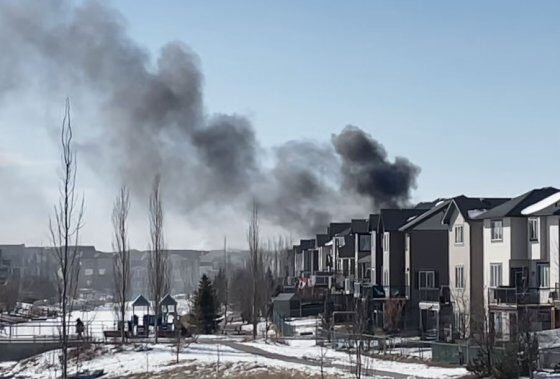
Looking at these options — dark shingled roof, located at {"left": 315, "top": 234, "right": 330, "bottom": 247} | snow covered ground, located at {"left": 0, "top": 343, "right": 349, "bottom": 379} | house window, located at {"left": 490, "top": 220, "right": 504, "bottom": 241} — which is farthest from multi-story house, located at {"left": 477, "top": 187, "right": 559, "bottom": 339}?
dark shingled roof, located at {"left": 315, "top": 234, "right": 330, "bottom": 247}

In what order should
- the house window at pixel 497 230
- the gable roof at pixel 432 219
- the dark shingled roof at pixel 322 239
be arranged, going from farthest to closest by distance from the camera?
the dark shingled roof at pixel 322 239, the gable roof at pixel 432 219, the house window at pixel 497 230

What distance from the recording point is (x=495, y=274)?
59.2m

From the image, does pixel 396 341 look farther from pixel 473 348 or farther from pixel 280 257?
pixel 280 257

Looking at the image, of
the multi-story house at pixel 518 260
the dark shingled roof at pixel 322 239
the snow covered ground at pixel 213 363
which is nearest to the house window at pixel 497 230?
the multi-story house at pixel 518 260

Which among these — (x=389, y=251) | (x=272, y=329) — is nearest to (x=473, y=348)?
(x=389, y=251)

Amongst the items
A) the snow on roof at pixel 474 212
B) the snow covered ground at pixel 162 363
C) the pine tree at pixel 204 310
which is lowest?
the snow covered ground at pixel 162 363

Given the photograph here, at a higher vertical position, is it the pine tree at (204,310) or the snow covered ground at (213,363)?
the pine tree at (204,310)

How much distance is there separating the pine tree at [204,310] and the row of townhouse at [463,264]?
10686mm

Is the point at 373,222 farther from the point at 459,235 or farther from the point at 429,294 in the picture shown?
the point at 459,235

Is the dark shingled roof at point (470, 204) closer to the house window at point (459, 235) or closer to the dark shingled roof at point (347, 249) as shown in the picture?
the house window at point (459, 235)

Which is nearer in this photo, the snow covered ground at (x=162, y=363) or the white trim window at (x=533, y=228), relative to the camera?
the snow covered ground at (x=162, y=363)

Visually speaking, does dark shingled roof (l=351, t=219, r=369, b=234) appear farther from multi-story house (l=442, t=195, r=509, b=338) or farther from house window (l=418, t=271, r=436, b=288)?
multi-story house (l=442, t=195, r=509, b=338)

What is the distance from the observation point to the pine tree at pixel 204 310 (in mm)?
74250

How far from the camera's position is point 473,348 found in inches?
1708
